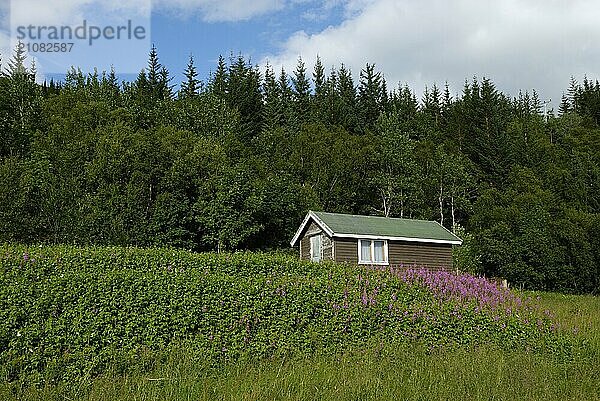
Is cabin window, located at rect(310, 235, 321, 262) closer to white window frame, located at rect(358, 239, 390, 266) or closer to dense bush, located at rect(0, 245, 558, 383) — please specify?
white window frame, located at rect(358, 239, 390, 266)

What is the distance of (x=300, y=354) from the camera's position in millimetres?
12008

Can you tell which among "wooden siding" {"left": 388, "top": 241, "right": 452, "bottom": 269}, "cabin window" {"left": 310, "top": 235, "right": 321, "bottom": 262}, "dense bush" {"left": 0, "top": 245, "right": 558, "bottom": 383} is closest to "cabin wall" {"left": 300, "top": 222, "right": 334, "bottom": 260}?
"cabin window" {"left": 310, "top": 235, "right": 321, "bottom": 262}

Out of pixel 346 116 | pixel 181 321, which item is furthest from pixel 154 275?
pixel 346 116

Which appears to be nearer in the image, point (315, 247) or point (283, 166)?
point (315, 247)

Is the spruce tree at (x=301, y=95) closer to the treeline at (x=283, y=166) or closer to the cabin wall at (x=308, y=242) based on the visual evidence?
the treeline at (x=283, y=166)

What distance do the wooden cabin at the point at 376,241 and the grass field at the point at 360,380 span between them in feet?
51.0

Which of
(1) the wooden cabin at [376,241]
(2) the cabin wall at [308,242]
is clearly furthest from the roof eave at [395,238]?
(2) the cabin wall at [308,242]

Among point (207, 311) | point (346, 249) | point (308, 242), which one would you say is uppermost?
point (308, 242)

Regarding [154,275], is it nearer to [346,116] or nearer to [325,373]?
[325,373]

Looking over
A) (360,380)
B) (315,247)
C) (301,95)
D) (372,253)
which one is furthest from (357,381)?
(301,95)

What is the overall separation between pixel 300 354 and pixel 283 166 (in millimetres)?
37317

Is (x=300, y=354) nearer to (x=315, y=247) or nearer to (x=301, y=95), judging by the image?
(x=315, y=247)

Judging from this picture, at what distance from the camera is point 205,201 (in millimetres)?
37719

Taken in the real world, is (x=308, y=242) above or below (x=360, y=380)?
above
